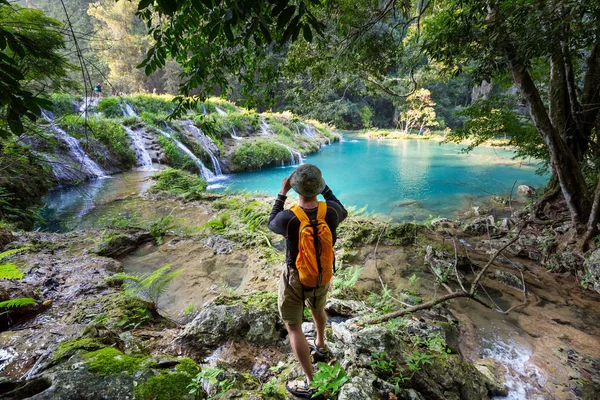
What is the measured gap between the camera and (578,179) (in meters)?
5.05

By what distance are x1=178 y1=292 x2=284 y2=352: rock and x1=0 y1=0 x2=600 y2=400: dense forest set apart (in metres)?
0.02

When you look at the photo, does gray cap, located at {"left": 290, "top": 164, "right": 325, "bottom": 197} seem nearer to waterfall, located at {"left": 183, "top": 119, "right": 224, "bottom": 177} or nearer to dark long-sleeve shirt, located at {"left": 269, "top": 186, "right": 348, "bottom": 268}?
dark long-sleeve shirt, located at {"left": 269, "top": 186, "right": 348, "bottom": 268}

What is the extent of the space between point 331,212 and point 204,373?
1.35m

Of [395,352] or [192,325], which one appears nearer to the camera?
[395,352]

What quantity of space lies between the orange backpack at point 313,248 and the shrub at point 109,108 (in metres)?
17.1

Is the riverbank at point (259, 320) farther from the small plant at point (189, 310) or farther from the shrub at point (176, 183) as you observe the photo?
the shrub at point (176, 183)

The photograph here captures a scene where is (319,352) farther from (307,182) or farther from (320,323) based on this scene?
(307,182)

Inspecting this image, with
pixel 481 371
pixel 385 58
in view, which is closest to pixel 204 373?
pixel 481 371

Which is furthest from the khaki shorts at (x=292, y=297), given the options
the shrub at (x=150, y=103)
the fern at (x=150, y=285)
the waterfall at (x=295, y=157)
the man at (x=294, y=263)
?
the shrub at (x=150, y=103)

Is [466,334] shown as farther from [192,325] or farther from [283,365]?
[192,325]

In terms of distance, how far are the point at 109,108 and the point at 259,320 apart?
17.1 metres

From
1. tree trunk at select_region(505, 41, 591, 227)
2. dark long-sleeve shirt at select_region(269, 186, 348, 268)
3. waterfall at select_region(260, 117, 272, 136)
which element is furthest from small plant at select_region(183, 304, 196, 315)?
waterfall at select_region(260, 117, 272, 136)

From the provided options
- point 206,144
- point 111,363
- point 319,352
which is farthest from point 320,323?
point 206,144

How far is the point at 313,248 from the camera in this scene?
1.99 m
